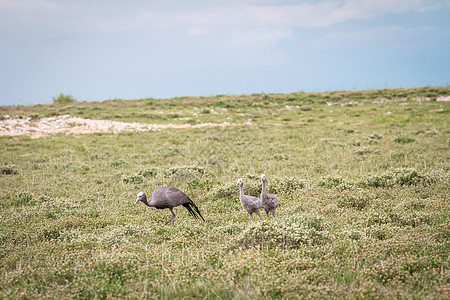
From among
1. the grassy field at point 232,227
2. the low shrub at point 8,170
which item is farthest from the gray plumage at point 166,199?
the low shrub at point 8,170

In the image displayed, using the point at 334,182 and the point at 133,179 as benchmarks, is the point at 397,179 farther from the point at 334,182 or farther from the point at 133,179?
the point at 133,179

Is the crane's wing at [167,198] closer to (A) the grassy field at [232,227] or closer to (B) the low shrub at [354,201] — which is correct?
(A) the grassy field at [232,227]

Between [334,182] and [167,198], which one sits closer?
[167,198]

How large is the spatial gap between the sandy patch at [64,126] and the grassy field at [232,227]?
10.0 m

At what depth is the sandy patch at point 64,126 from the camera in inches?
1050

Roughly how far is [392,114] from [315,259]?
30030 mm

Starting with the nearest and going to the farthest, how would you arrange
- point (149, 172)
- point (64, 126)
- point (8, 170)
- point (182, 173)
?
point (182, 173)
point (149, 172)
point (8, 170)
point (64, 126)

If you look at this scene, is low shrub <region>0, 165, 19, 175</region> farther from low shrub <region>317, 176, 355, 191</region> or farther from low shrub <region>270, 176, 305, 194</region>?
low shrub <region>317, 176, 355, 191</region>

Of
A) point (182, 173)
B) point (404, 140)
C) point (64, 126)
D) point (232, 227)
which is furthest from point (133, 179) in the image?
point (64, 126)

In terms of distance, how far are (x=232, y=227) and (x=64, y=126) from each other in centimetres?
2661

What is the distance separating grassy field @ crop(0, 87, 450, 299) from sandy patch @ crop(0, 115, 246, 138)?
10.0 m

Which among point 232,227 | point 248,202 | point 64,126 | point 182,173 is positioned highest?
point 64,126

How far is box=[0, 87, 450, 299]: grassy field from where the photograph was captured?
15.2 ft

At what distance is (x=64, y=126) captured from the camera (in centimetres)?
2930
